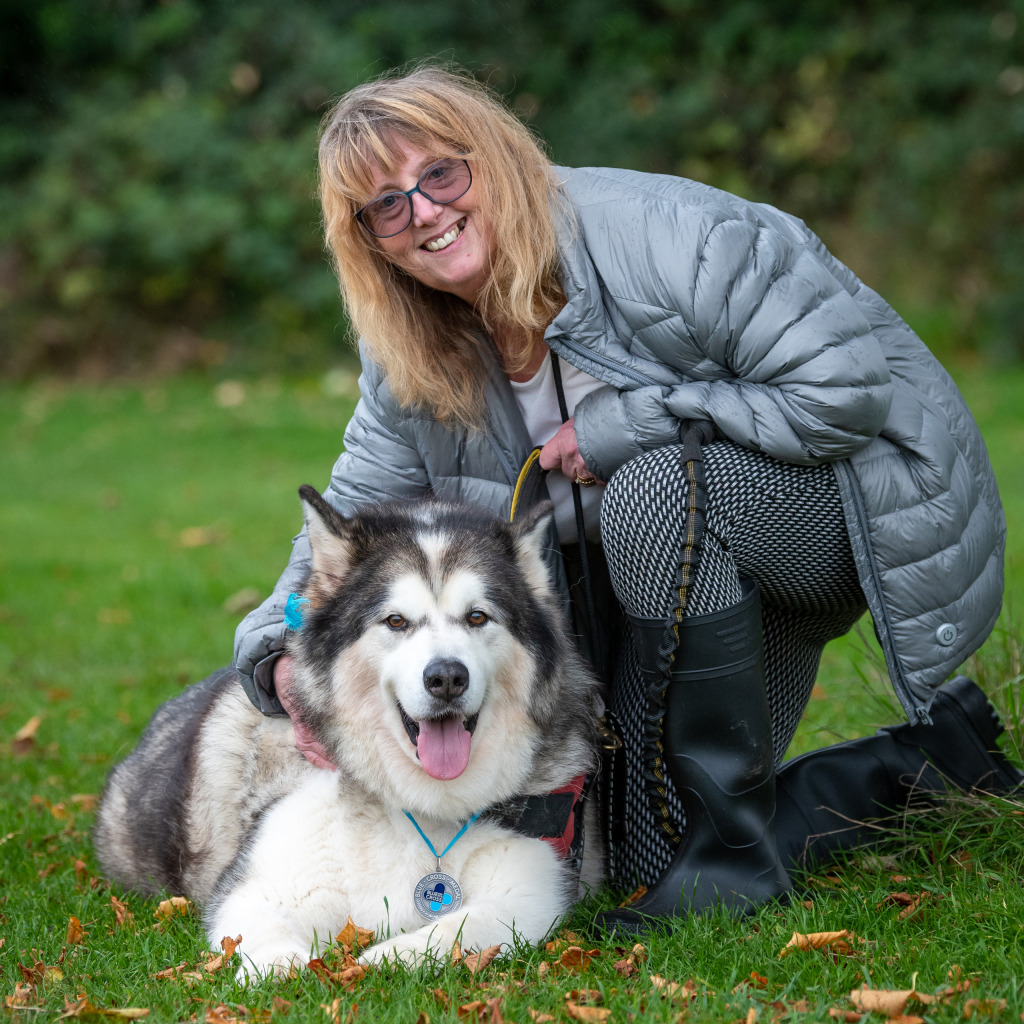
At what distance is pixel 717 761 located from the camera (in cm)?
274

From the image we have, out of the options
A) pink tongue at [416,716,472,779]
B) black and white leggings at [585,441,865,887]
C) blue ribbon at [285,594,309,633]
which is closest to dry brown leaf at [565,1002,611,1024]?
pink tongue at [416,716,472,779]

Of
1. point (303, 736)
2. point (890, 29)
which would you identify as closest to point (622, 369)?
point (303, 736)

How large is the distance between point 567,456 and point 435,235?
2.24 ft

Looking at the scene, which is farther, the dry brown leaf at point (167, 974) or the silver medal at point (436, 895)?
the silver medal at point (436, 895)

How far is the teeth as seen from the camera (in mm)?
3094

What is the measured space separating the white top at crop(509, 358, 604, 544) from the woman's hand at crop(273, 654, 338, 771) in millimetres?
863

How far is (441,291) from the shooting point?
3354 mm

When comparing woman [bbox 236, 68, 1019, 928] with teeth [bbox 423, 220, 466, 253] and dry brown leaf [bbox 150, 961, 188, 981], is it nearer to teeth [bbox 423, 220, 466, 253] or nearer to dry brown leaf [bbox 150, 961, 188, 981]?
teeth [bbox 423, 220, 466, 253]

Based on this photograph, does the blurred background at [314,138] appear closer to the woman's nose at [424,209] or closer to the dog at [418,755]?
the woman's nose at [424,209]

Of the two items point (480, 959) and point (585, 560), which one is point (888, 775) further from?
point (480, 959)

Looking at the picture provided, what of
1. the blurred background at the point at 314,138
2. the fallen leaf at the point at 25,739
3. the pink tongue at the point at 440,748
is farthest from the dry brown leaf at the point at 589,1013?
the blurred background at the point at 314,138

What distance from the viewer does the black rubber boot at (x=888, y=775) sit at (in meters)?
3.05

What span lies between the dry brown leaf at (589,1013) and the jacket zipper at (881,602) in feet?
3.50

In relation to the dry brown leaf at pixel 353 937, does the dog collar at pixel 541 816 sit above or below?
above
